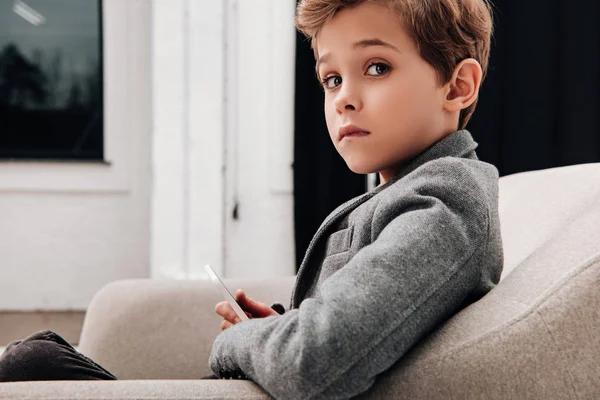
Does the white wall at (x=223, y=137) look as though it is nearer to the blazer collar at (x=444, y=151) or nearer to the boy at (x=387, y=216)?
the boy at (x=387, y=216)

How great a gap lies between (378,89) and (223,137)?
1.93 m

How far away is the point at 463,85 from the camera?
823 millimetres

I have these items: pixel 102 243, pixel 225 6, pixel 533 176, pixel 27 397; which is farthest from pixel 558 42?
pixel 27 397

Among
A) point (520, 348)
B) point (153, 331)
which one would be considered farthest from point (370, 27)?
point (153, 331)

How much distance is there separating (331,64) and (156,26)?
1.99 metres

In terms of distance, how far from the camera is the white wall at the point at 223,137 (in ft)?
8.57

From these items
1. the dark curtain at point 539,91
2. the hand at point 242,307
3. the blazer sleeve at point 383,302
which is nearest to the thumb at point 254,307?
the hand at point 242,307

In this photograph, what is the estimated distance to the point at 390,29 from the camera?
2.50 ft

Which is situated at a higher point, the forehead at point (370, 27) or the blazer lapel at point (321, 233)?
the forehead at point (370, 27)

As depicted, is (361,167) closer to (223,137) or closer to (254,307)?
(254,307)

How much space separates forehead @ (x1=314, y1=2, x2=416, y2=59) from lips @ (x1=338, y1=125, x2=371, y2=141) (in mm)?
96

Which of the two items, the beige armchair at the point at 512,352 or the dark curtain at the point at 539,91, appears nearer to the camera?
the beige armchair at the point at 512,352

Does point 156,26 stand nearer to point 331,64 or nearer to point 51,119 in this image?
point 51,119

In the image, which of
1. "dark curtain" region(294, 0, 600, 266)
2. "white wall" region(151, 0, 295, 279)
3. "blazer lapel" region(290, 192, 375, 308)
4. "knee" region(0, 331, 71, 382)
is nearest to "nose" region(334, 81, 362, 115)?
"blazer lapel" region(290, 192, 375, 308)
